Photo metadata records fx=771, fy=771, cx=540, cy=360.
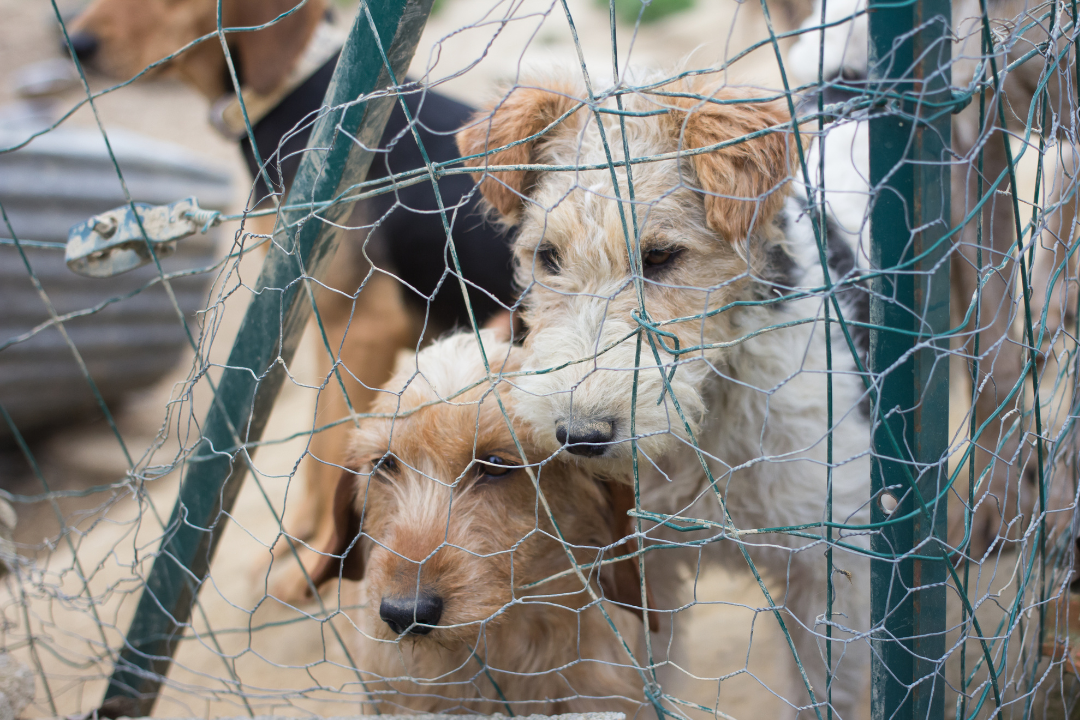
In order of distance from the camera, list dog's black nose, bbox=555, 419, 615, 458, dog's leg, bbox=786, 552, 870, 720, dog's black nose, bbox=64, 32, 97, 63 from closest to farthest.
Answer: dog's black nose, bbox=555, 419, 615, 458 < dog's leg, bbox=786, 552, 870, 720 < dog's black nose, bbox=64, 32, 97, 63

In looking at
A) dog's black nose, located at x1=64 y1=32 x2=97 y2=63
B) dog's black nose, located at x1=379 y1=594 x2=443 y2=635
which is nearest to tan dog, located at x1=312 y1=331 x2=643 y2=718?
dog's black nose, located at x1=379 y1=594 x2=443 y2=635

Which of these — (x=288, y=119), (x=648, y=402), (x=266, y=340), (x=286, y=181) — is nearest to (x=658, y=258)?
(x=648, y=402)

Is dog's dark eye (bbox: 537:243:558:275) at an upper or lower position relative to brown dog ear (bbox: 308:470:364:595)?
upper

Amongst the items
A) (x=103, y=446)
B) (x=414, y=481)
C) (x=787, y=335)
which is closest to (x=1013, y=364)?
(x=787, y=335)

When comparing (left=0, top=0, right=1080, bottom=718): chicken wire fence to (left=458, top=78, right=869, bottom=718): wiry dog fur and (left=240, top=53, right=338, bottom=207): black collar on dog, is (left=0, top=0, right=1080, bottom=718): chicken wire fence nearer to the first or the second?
(left=458, top=78, right=869, bottom=718): wiry dog fur

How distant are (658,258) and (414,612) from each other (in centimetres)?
91

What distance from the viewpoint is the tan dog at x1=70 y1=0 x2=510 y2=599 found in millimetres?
2711

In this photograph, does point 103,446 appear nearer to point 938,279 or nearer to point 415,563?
point 415,563

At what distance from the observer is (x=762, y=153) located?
1518 millimetres

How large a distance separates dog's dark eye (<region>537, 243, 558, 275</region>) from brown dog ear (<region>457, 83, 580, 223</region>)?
0.14 metres

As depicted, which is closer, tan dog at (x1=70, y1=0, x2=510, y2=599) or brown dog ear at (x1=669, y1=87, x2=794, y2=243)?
brown dog ear at (x1=669, y1=87, x2=794, y2=243)

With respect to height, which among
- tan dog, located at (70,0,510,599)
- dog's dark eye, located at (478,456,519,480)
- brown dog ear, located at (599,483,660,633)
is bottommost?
brown dog ear, located at (599,483,660,633)

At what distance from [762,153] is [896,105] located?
0.51 m

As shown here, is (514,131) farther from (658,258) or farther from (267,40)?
(267,40)
